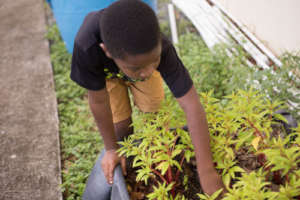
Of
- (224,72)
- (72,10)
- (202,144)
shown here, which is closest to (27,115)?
(72,10)

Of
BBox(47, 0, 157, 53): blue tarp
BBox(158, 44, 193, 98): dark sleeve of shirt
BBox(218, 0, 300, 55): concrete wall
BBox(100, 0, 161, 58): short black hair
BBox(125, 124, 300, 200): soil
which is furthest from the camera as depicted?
BBox(47, 0, 157, 53): blue tarp

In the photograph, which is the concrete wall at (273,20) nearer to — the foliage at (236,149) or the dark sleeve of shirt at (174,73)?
the foliage at (236,149)

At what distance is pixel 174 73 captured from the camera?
4.22 feet

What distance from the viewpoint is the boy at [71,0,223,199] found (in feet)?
3.20

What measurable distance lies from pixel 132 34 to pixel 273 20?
1.49 metres

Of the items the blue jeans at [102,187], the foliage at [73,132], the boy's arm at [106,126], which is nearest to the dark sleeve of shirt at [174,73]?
the boy's arm at [106,126]

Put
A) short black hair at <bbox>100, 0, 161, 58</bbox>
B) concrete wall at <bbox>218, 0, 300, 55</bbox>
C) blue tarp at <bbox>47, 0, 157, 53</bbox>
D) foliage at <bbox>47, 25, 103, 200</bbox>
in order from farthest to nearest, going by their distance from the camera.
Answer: blue tarp at <bbox>47, 0, 157, 53</bbox> < foliage at <bbox>47, 25, 103, 200</bbox> < concrete wall at <bbox>218, 0, 300, 55</bbox> < short black hair at <bbox>100, 0, 161, 58</bbox>

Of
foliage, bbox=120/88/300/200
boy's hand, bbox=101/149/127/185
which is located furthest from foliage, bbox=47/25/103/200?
foliage, bbox=120/88/300/200

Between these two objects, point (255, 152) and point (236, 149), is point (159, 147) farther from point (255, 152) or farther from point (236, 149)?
point (255, 152)

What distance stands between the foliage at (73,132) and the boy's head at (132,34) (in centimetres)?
141

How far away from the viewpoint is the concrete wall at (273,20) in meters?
1.85

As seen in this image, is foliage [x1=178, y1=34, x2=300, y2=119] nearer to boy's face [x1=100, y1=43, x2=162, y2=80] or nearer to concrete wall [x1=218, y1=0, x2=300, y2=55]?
concrete wall [x1=218, y1=0, x2=300, y2=55]

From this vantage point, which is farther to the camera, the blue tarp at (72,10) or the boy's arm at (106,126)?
the blue tarp at (72,10)

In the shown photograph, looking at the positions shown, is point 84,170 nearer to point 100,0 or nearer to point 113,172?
point 113,172
